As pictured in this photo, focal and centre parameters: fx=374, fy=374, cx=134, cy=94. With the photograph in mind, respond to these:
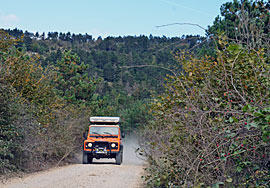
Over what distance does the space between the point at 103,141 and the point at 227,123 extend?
15045 mm

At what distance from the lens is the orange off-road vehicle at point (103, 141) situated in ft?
67.4

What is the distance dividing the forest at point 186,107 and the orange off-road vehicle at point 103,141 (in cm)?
136

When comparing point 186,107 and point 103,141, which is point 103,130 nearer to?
point 103,141

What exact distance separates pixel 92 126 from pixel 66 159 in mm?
2480

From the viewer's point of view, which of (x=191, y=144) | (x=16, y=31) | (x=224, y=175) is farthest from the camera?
(x=16, y=31)

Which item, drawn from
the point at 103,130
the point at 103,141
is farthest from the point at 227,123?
the point at 103,130

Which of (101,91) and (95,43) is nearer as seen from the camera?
(101,91)

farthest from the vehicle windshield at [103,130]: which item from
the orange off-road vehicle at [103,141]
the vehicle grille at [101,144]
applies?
the vehicle grille at [101,144]

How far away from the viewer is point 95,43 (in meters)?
115

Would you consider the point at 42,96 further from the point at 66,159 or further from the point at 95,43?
the point at 95,43

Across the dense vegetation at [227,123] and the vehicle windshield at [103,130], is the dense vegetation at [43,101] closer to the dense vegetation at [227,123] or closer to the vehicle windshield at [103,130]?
the dense vegetation at [227,123]

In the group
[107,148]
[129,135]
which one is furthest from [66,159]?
[129,135]

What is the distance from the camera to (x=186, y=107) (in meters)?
6.78

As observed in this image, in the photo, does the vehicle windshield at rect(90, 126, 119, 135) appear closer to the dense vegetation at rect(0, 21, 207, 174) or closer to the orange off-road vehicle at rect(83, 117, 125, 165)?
the orange off-road vehicle at rect(83, 117, 125, 165)
